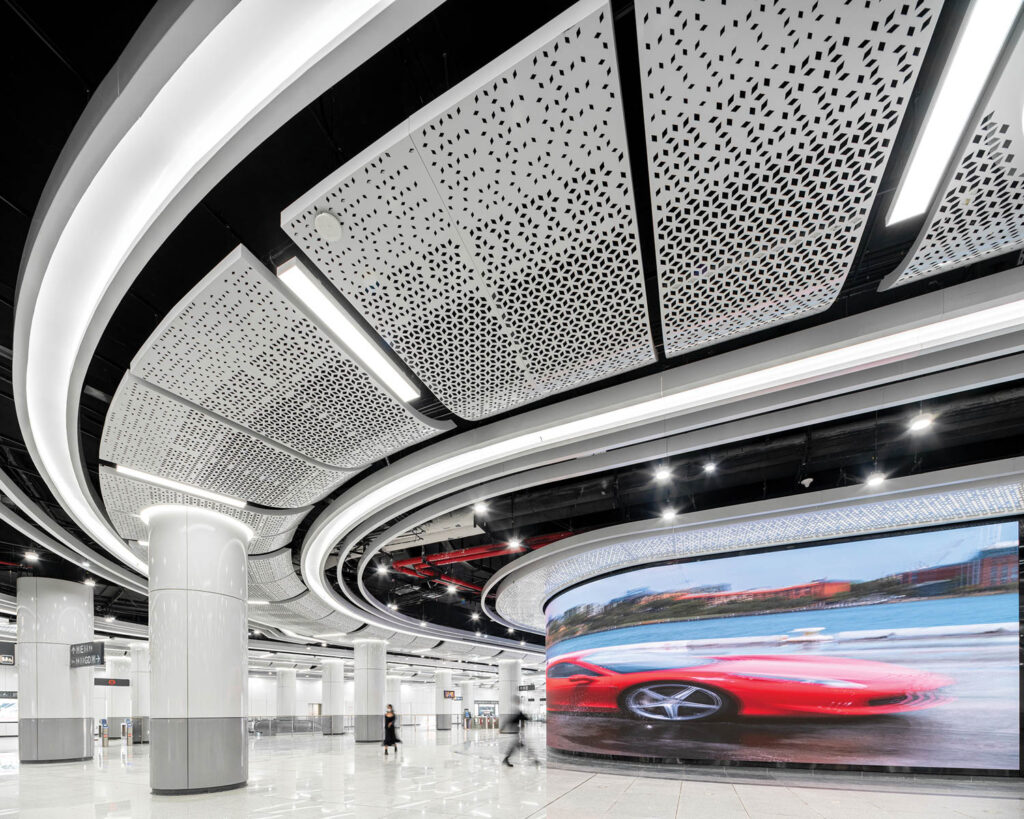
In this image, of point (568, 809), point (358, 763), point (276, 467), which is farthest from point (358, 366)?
point (358, 763)

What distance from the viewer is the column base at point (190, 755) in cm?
845

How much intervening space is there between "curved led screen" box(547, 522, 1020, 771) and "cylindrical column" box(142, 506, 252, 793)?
25.7 ft

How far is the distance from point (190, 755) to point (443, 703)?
3461 centimetres

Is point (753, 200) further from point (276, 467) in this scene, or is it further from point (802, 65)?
point (276, 467)

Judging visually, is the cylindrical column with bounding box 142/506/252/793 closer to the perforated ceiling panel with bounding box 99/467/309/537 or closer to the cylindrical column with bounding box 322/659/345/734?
the perforated ceiling panel with bounding box 99/467/309/537

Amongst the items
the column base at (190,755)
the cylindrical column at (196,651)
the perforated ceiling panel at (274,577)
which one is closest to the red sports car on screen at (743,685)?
the perforated ceiling panel at (274,577)

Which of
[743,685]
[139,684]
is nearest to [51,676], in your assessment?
[139,684]

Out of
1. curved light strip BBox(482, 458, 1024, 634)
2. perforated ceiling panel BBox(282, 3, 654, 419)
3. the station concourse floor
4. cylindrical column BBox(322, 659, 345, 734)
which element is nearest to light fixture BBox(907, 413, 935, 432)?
curved light strip BBox(482, 458, 1024, 634)

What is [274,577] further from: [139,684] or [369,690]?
[139,684]

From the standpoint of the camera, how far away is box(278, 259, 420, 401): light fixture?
159 inches

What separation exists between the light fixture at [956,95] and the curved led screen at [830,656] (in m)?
9.01

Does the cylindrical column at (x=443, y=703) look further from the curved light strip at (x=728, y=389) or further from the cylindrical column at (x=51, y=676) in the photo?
the curved light strip at (x=728, y=389)

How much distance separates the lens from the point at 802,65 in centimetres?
280

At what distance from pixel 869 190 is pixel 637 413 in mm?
Result: 3049
